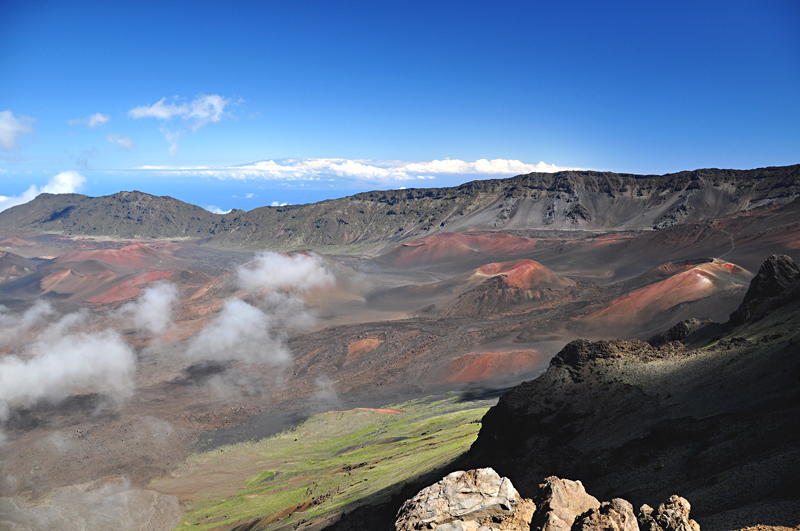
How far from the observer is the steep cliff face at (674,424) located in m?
13.2

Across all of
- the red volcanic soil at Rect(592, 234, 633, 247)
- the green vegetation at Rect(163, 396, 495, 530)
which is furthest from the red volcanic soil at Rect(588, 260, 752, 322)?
the red volcanic soil at Rect(592, 234, 633, 247)

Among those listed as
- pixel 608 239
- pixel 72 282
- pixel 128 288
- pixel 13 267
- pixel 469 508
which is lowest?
pixel 128 288

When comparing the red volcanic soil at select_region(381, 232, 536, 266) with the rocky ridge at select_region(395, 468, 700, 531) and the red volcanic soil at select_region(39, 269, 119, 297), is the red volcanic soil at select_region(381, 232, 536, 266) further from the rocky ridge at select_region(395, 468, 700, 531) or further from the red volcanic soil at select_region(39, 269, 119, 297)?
the rocky ridge at select_region(395, 468, 700, 531)

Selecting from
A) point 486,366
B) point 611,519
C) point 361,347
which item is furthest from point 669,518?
point 361,347

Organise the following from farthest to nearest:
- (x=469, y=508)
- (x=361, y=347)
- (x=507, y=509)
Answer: (x=361, y=347) < (x=469, y=508) < (x=507, y=509)

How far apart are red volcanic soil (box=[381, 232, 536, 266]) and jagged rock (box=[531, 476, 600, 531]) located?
413 feet

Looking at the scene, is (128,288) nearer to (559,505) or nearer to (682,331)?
(682,331)

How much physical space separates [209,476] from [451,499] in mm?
31962

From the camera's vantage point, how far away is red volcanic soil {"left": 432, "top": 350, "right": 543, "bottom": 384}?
58.1 meters

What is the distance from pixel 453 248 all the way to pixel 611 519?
5368 inches

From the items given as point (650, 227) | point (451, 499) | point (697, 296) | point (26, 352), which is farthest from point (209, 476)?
point (650, 227)

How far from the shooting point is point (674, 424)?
63.6ft

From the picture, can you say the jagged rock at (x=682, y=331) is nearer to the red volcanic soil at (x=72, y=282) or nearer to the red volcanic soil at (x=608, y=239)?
the red volcanic soil at (x=608, y=239)

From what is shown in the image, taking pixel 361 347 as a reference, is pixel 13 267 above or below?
above
